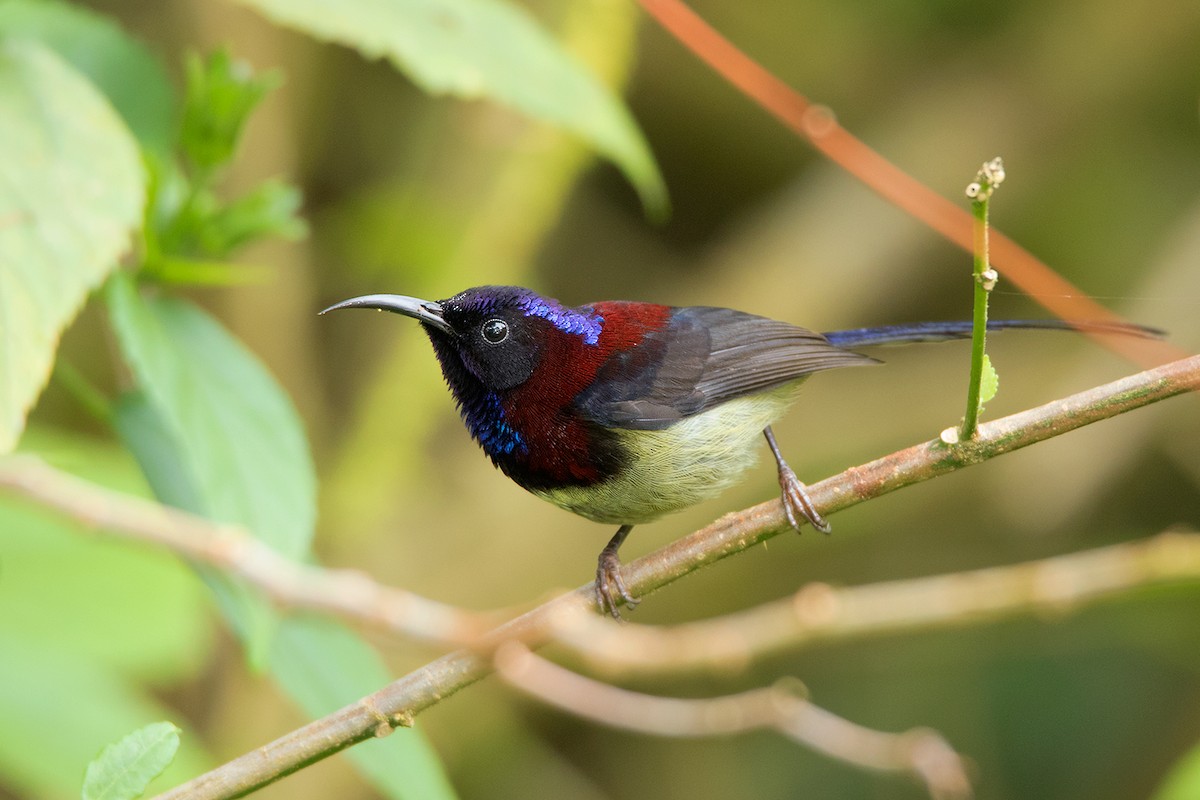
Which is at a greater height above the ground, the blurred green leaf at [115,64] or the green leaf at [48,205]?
the blurred green leaf at [115,64]

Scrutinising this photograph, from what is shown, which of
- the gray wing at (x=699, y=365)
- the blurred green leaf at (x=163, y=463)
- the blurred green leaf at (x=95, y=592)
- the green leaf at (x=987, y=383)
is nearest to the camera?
the green leaf at (x=987, y=383)

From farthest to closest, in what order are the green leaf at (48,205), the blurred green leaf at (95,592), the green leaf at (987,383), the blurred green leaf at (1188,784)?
the blurred green leaf at (95,592), the blurred green leaf at (1188,784), the green leaf at (48,205), the green leaf at (987,383)

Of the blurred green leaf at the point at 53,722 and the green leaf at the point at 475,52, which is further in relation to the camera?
the blurred green leaf at the point at 53,722

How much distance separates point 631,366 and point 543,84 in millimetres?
746

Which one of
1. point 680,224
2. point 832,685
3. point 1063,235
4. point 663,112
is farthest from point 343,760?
point 1063,235

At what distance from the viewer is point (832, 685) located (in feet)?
19.8

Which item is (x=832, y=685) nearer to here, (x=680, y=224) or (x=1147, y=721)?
(x=1147, y=721)

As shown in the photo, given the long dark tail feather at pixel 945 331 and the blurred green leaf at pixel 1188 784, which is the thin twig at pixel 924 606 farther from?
the blurred green leaf at pixel 1188 784

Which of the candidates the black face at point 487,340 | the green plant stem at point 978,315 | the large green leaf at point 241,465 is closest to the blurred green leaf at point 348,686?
the large green leaf at point 241,465

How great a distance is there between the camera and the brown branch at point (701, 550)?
77.7 inches

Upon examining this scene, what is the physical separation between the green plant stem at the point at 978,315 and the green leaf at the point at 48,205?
1398mm

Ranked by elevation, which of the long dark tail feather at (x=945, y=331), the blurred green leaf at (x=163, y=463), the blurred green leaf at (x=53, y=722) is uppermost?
the long dark tail feather at (x=945, y=331)

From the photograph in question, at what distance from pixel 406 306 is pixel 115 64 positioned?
36.4 inches

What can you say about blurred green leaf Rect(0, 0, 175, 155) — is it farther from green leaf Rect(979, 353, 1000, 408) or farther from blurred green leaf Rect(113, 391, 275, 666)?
green leaf Rect(979, 353, 1000, 408)
